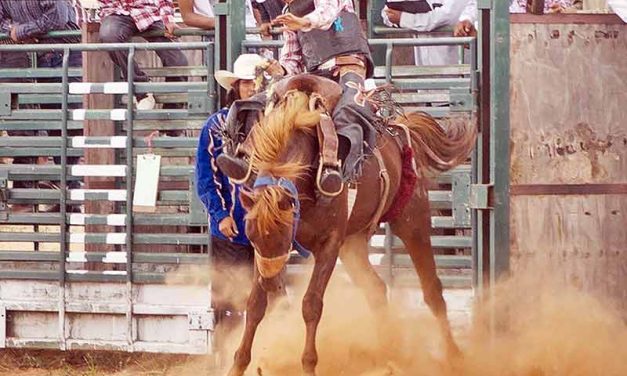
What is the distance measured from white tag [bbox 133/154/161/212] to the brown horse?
1.38 meters

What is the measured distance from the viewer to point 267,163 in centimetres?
687

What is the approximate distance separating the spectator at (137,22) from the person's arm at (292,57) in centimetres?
127

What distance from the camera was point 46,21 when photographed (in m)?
9.52

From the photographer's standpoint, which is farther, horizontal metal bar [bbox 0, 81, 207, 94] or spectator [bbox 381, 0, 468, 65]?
spectator [bbox 381, 0, 468, 65]

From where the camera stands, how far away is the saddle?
7.26 m

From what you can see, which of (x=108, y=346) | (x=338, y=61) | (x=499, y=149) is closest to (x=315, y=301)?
(x=338, y=61)

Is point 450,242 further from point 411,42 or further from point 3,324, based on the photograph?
point 3,324

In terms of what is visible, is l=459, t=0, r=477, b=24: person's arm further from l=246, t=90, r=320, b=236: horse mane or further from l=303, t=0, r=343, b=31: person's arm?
l=246, t=90, r=320, b=236: horse mane

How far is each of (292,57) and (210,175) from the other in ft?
2.91

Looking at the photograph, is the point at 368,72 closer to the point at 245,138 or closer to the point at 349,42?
the point at 349,42

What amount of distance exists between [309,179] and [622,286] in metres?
2.55

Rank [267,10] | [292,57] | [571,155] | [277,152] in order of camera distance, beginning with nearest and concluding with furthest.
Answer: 1. [277,152]
2. [292,57]
3. [571,155]
4. [267,10]

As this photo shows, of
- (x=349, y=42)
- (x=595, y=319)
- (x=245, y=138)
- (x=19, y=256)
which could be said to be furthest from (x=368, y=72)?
(x=19, y=256)

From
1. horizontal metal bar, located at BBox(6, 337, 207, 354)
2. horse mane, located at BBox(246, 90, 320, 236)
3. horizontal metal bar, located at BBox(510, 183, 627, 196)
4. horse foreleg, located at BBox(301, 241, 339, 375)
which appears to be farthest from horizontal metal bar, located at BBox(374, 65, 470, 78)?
horizontal metal bar, located at BBox(6, 337, 207, 354)
